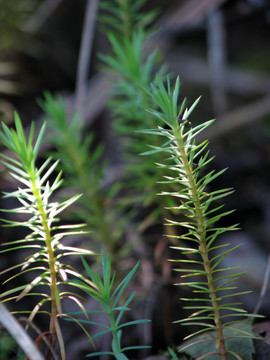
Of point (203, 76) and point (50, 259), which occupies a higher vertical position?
point (203, 76)

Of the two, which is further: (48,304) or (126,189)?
(126,189)

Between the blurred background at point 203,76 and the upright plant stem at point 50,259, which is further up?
the blurred background at point 203,76

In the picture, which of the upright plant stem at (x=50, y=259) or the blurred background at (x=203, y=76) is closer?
the upright plant stem at (x=50, y=259)

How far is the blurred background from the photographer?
1.75 meters

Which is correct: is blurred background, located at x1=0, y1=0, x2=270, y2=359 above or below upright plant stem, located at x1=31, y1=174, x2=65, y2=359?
above

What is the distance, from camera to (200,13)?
1973mm

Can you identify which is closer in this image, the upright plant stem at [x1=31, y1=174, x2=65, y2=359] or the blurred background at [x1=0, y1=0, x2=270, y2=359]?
the upright plant stem at [x1=31, y1=174, x2=65, y2=359]

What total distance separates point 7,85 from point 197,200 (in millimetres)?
1628

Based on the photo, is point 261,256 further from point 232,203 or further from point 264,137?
point 264,137

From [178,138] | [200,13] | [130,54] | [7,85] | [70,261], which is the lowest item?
[70,261]

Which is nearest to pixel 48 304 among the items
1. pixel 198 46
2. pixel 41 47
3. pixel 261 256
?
pixel 261 256

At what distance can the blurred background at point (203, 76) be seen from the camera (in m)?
1.75

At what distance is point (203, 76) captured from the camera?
2.31 m

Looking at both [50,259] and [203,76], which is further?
[203,76]
